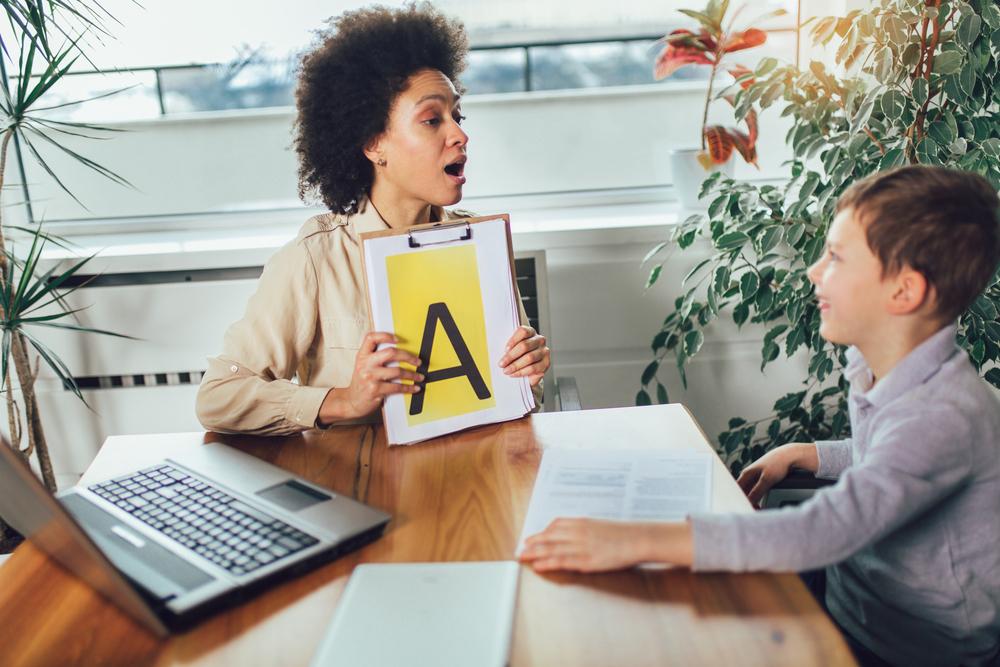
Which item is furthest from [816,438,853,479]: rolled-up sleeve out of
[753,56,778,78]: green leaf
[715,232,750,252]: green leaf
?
[753,56,778,78]: green leaf

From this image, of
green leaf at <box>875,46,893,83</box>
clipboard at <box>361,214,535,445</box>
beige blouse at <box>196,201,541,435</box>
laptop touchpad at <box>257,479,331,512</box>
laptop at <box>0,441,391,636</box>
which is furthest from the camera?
green leaf at <box>875,46,893,83</box>

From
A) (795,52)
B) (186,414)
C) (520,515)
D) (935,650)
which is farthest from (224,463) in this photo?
(795,52)

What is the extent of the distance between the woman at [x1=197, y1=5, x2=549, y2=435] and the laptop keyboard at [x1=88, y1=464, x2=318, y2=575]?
0.26 metres

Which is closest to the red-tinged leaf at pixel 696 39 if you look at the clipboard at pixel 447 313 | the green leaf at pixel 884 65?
the green leaf at pixel 884 65

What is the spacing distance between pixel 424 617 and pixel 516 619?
0.09 metres

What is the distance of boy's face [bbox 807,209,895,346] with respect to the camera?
3.50 feet

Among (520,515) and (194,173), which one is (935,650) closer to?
(520,515)

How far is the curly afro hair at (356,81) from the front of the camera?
5.21 feet

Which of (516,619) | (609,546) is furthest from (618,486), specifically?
(516,619)

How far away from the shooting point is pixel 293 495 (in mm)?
1088

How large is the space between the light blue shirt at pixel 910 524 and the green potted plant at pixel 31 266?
160cm

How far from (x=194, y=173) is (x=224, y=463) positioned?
167cm

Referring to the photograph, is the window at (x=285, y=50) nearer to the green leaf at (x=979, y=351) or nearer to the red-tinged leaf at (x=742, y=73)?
the red-tinged leaf at (x=742, y=73)

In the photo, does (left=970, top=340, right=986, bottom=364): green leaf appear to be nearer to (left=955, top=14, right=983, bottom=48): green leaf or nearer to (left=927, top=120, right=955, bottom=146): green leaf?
(left=927, top=120, right=955, bottom=146): green leaf
